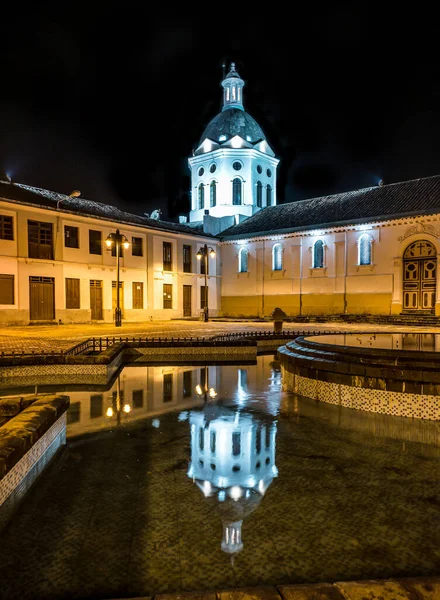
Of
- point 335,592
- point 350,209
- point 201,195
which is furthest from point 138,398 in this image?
point 201,195

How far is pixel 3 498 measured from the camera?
3217mm

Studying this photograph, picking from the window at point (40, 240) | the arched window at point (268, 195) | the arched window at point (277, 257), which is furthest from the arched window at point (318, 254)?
the window at point (40, 240)

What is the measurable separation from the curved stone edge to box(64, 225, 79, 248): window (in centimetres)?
2163

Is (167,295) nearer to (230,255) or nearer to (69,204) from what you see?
(230,255)

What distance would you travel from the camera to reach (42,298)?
78.3ft

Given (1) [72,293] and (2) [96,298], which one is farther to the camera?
(2) [96,298]

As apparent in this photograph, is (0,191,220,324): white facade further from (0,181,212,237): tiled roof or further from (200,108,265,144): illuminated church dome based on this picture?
(200,108,265,144): illuminated church dome

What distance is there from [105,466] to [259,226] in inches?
1240

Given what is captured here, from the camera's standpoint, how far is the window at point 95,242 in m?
26.4

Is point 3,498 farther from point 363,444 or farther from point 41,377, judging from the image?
point 41,377

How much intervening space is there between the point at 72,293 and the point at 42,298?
184 cm

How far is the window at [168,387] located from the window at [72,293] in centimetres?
1696

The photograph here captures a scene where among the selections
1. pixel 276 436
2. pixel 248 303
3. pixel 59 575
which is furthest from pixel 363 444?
pixel 248 303

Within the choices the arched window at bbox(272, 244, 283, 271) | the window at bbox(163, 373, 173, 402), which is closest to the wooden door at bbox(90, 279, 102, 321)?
the arched window at bbox(272, 244, 283, 271)
